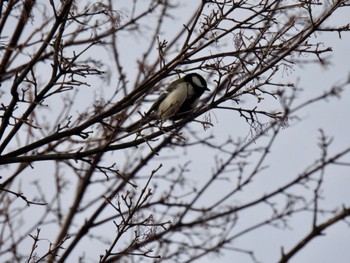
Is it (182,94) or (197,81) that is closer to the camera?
(182,94)

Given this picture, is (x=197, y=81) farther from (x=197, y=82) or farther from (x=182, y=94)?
(x=182, y=94)

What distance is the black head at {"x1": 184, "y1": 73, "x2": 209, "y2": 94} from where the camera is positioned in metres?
6.28

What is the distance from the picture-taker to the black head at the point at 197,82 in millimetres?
6281

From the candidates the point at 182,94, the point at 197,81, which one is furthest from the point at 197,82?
the point at 182,94

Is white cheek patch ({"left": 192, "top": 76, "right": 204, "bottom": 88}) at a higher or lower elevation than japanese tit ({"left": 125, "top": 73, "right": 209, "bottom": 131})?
higher

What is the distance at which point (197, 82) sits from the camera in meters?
6.47

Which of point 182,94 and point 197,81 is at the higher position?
point 197,81

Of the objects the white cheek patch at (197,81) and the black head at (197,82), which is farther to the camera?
the white cheek patch at (197,81)

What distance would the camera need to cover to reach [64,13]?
3590mm

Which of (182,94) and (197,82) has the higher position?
(197,82)

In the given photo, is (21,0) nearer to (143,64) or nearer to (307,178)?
(143,64)

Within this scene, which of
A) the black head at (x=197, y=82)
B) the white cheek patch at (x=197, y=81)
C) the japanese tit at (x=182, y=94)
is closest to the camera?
the japanese tit at (x=182, y=94)

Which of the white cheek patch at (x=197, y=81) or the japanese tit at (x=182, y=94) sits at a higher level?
the white cheek patch at (x=197, y=81)

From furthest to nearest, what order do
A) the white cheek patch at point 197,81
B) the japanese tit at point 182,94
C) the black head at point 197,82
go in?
the white cheek patch at point 197,81 → the black head at point 197,82 → the japanese tit at point 182,94
